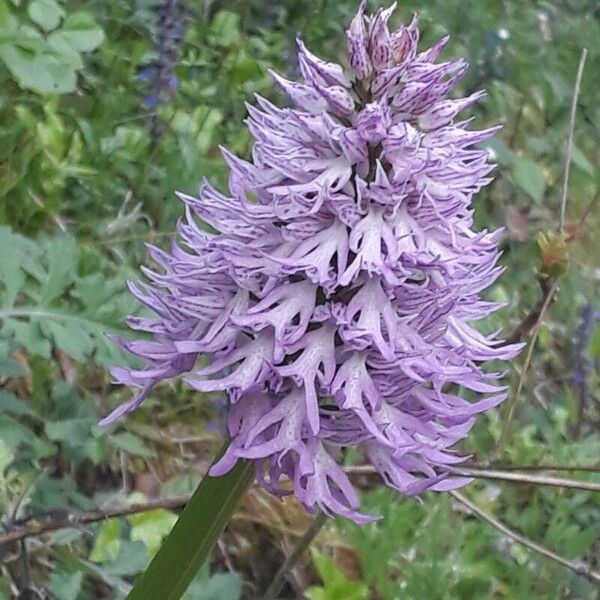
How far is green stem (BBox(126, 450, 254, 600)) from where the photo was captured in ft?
2.85

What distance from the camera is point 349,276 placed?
795mm

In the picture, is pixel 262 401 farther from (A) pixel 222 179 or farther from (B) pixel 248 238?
(A) pixel 222 179

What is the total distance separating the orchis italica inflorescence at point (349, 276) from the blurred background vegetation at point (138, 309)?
34 centimetres

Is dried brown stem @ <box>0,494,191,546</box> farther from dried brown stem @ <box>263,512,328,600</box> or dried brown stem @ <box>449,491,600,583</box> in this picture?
dried brown stem @ <box>449,491,600,583</box>

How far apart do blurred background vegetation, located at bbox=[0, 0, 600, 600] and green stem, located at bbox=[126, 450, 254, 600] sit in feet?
0.92

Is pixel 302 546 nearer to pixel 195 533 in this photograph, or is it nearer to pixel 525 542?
pixel 525 542

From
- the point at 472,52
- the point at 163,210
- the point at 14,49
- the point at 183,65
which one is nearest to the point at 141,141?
the point at 163,210

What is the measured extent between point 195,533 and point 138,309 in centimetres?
45

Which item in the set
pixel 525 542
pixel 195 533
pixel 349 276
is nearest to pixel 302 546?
pixel 525 542

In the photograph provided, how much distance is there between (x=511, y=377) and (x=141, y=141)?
891 millimetres

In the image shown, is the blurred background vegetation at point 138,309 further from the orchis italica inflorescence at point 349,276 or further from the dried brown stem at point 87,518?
the orchis italica inflorescence at point 349,276

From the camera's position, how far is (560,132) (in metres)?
2.61

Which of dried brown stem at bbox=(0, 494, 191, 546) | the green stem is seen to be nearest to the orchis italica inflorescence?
the green stem

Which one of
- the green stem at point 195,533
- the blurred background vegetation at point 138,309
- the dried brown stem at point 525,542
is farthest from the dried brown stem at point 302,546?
the green stem at point 195,533
